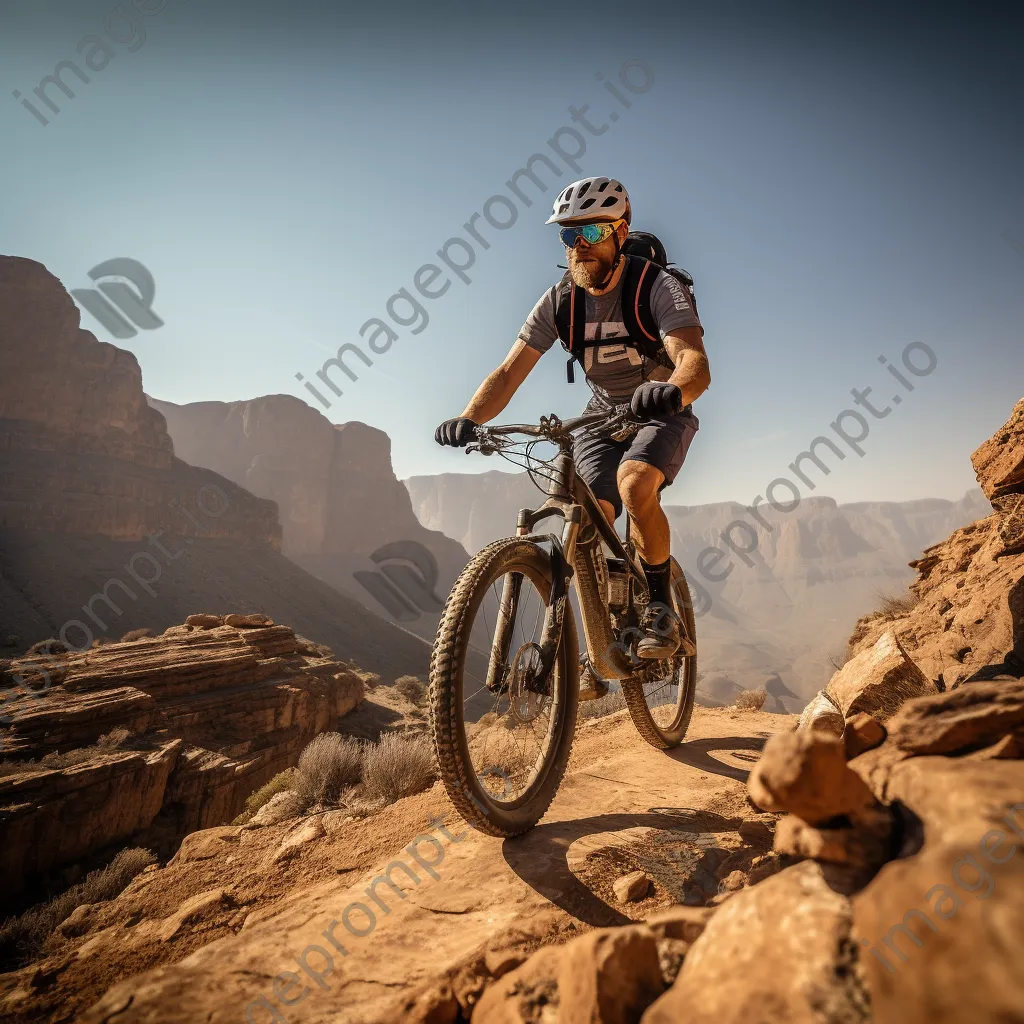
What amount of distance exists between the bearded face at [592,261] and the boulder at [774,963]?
3381 mm

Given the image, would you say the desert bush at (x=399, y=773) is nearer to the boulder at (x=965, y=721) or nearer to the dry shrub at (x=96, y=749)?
the boulder at (x=965, y=721)

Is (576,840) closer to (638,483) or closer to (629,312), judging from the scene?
(638,483)

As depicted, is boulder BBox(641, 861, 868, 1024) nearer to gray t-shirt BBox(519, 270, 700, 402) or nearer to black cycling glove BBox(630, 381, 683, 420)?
black cycling glove BBox(630, 381, 683, 420)

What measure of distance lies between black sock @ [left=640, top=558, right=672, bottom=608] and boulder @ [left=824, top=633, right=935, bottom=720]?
1303 millimetres

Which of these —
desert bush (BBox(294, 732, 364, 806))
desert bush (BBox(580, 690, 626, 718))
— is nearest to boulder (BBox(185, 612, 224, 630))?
desert bush (BBox(580, 690, 626, 718))

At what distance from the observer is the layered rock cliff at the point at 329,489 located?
90500 mm

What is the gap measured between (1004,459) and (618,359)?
5245 millimetres

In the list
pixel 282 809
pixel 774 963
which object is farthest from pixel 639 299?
pixel 282 809

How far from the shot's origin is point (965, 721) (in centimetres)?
151

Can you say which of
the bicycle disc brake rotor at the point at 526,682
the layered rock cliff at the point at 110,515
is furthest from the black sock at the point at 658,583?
the layered rock cliff at the point at 110,515

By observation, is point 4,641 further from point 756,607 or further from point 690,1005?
point 756,607

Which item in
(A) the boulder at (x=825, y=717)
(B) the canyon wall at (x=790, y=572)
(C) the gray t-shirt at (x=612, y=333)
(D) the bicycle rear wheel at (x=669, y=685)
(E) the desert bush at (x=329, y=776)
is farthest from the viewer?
(B) the canyon wall at (x=790, y=572)

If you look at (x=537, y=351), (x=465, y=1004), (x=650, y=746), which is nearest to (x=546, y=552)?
(x=537, y=351)

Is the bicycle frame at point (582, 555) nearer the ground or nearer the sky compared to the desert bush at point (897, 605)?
nearer the sky
